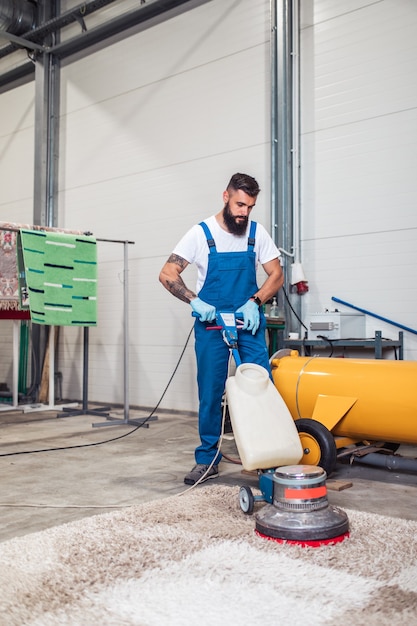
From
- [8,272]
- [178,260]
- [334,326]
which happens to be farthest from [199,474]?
[8,272]

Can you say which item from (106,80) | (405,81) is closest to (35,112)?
(106,80)

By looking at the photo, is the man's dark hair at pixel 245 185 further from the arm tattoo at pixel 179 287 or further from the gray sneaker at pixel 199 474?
the gray sneaker at pixel 199 474

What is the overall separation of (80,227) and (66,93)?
5.43 ft

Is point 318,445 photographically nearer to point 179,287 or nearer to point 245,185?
point 179,287

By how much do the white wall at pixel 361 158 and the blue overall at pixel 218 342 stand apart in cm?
190

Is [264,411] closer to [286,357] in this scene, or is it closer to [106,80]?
[286,357]

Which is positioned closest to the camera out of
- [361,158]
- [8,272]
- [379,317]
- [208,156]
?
[379,317]

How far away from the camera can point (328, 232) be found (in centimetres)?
507

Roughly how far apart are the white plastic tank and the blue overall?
2.01ft


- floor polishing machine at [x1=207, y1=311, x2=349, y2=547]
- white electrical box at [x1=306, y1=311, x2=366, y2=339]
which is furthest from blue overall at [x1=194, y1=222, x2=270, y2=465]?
white electrical box at [x1=306, y1=311, x2=366, y2=339]

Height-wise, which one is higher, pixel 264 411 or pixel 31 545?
pixel 264 411

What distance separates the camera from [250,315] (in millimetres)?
2996

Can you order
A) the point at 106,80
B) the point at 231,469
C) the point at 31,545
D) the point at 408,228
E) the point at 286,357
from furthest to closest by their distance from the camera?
the point at 106,80
the point at 408,228
the point at 286,357
the point at 231,469
the point at 31,545

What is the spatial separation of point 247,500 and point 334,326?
226 cm
